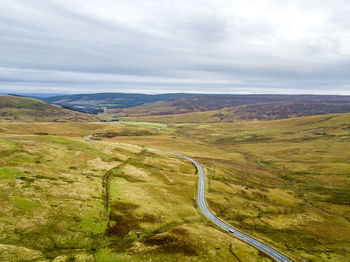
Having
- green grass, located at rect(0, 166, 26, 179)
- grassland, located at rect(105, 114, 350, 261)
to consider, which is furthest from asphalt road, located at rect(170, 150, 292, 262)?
green grass, located at rect(0, 166, 26, 179)

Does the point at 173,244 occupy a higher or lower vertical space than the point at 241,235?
higher

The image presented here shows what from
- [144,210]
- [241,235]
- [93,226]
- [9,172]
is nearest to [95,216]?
[93,226]

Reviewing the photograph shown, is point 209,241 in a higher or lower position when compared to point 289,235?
higher

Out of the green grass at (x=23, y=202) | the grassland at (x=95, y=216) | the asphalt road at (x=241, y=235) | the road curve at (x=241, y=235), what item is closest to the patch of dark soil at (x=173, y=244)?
the grassland at (x=95, y=216)

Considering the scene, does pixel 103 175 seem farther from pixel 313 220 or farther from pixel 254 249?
pixel 313 220

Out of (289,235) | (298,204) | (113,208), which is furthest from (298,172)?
(113,208)

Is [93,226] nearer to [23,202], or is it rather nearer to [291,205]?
[23,202]

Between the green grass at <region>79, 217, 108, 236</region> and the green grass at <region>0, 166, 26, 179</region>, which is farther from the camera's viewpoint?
the green grass at <region>0, 166, 26, 179</region>

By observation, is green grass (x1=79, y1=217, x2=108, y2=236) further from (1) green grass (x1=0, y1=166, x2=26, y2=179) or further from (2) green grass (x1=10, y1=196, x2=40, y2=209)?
(1) green grass (x1=0, y1=166, x2=26, y2=179)
